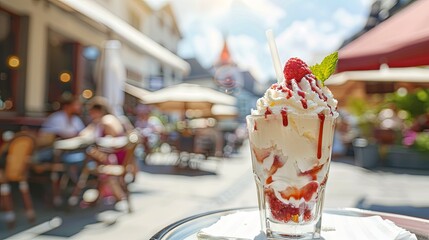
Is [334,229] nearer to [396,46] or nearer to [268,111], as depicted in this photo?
[268,111]

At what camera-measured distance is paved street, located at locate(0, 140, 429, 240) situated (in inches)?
149

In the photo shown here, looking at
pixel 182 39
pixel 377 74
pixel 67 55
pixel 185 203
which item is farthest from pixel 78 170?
pixel 182 39

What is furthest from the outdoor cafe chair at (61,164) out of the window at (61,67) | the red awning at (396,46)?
the window at (61,67)

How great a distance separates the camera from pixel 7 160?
148 inches

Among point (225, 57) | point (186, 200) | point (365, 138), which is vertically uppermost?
point (225, 57)

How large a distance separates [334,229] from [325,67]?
0.50m

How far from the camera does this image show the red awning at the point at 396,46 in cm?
287

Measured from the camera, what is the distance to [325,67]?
119cm

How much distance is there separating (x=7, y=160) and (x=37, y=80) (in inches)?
168

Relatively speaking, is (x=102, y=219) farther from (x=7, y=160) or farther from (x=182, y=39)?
(x=182, y=39)

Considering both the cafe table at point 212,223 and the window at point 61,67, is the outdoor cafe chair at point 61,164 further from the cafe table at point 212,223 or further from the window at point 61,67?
the window at point 61,67

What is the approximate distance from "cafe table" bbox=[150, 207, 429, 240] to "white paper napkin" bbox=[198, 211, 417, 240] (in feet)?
0.18

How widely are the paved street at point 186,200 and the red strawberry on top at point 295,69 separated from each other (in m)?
1.48

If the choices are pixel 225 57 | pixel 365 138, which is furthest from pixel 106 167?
pixel 225 57
